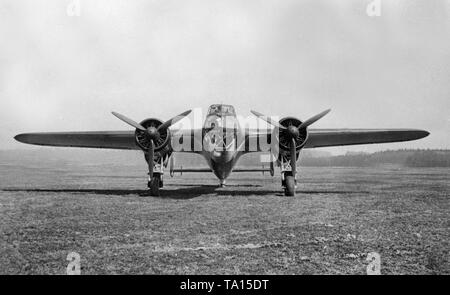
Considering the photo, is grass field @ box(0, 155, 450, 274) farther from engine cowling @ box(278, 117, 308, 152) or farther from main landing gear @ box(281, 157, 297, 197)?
engine cowling @ box(278, 117, 308, 152)

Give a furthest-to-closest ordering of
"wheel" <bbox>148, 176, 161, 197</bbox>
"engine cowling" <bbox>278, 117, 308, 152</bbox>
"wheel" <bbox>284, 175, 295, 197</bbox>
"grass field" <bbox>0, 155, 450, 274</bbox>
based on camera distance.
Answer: "engine cowling" <bbox>278, 117, 308, 152</bbox>, "wheel" <bbox>148, 176, 161, 197</bbox>, "wheel" <bbox>284, 175, 295, 197</bbox>, "grass field" <bbox>0, 155, 450, 274</bbox>

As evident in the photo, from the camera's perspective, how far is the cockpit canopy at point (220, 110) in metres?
17.1

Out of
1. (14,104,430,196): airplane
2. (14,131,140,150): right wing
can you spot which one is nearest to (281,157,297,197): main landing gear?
(14,104,430,196): airplane

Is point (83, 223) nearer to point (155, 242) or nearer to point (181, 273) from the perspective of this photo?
point (155, 242)

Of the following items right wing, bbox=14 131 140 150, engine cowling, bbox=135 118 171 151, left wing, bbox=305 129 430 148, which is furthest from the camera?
right wing, bbox=14 131 140 150

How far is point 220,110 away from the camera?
17.2m

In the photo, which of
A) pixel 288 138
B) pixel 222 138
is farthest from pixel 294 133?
pixel 222 138

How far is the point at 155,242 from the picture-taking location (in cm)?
733

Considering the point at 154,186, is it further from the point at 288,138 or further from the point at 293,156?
the point at 288,138

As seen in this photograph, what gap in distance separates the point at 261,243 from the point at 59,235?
4.29 meters

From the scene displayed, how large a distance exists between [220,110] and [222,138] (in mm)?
1870

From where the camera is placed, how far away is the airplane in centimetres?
1633
